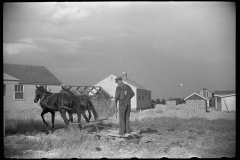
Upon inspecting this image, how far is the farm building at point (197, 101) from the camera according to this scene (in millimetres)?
10148

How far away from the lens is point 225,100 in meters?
8.20

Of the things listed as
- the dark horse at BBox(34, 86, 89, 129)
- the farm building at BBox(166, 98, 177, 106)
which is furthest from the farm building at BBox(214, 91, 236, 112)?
the dark horse at BBox(34, 86, 89, 129)

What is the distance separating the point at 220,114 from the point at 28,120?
7.97m

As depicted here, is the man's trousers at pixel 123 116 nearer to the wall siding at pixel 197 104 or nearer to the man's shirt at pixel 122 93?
the man's shirt at pixel 122 93

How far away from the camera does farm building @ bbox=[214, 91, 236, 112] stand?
744 cm

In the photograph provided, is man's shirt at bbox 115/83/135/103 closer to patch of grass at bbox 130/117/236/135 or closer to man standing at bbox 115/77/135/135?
man standing at bbox 115/77/135/135

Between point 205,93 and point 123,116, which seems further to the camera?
point 205,93

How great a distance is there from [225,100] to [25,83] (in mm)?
9273

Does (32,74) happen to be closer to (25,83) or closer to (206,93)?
(25,83)

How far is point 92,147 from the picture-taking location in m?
7.03

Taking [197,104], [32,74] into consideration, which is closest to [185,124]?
[197,104]

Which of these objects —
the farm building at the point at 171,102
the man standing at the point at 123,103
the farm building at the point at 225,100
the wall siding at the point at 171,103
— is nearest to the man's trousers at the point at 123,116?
the man standing at the point at 123,103
